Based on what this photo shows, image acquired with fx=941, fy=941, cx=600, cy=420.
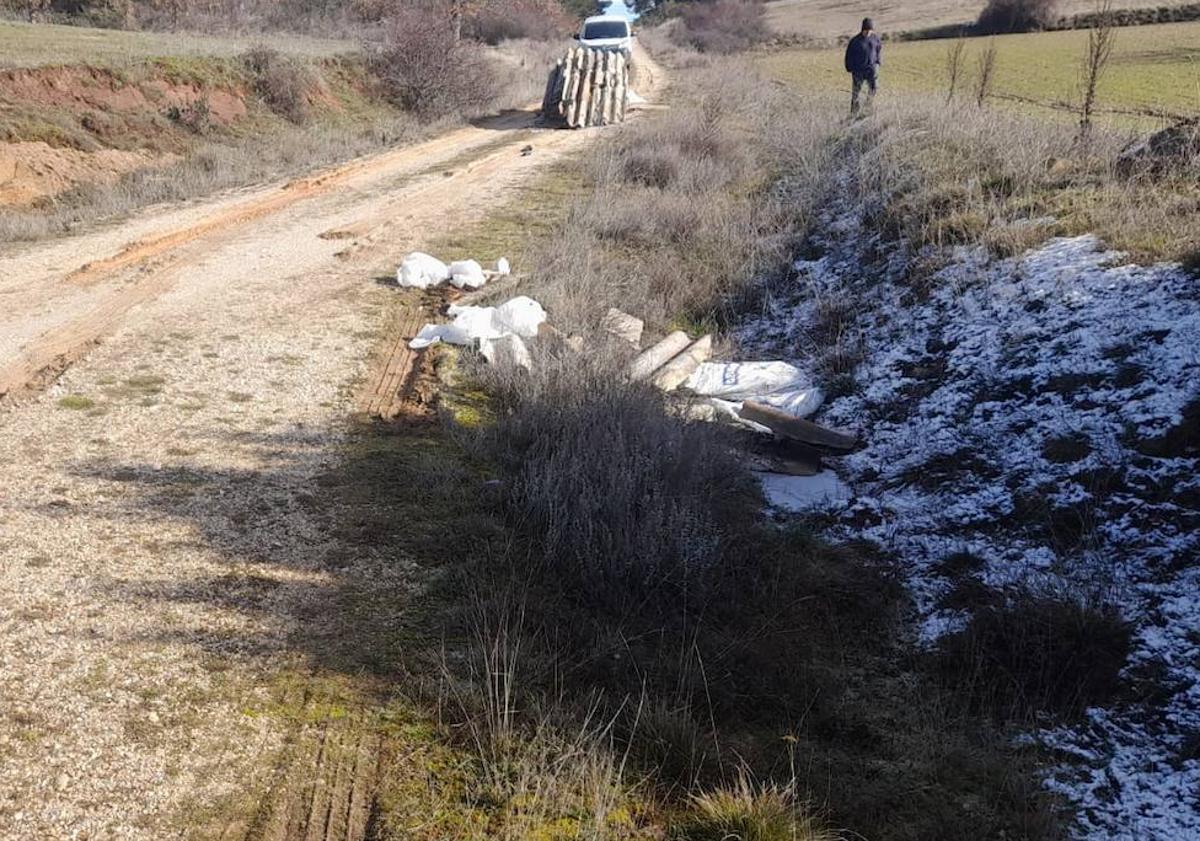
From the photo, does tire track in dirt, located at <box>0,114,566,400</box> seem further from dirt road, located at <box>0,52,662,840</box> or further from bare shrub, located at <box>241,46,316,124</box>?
bare shrub, located at <box>241,46,316,124</box>

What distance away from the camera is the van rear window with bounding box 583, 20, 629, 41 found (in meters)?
30.2

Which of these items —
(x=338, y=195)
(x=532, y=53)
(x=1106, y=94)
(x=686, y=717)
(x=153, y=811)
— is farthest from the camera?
(x=532, y=53)

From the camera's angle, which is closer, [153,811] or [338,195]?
[153,811]

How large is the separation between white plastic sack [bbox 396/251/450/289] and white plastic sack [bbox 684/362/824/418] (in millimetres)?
3115

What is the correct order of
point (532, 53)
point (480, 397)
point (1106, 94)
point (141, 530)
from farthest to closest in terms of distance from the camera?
point (532, 53) < point (1106, 94) < point (480, 397) < point (141, 530)

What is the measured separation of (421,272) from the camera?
9.51 metres

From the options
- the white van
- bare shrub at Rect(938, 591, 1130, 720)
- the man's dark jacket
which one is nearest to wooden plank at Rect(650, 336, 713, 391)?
bare shrub at Rect(938, 591, 1130, 720)

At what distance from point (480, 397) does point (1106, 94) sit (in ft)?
91.8

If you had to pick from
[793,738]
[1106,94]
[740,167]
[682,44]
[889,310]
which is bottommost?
[793,738]

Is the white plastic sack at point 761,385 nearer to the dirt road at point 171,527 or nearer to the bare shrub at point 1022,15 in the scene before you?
the dirt road at point 171,527

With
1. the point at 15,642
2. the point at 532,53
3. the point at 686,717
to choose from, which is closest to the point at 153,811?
the point at 15,642

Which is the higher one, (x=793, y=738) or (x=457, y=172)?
(x=457, y=172)

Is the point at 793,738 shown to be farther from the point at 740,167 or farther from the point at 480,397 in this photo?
the point at 740,167

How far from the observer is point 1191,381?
5.57m
